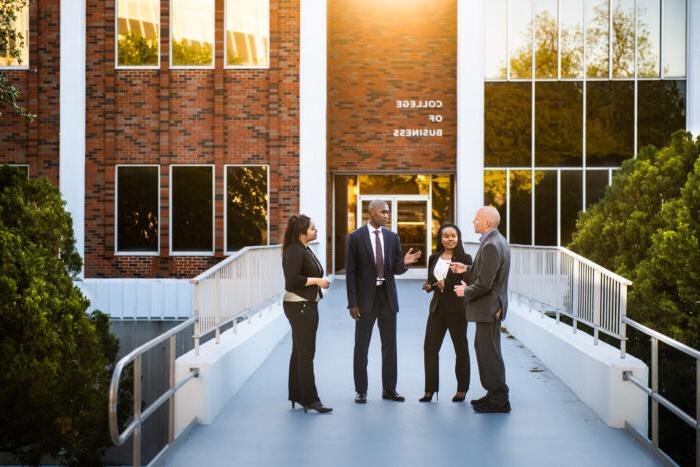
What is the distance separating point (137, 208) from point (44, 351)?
11.1 metres

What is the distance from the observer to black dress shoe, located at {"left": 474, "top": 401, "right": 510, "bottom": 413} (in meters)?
7.82

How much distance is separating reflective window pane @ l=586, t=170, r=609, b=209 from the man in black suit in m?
14.9

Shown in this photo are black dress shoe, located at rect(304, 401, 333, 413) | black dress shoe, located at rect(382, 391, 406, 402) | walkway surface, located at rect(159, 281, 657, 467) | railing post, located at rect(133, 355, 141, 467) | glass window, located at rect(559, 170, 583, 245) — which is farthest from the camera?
glass window, located at rect(559, 170, 583, 245)

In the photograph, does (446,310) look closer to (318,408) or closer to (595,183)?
(318,408)

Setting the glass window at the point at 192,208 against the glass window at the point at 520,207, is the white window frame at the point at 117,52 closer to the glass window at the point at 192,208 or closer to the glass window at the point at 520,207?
the glass window at the point at 192,208

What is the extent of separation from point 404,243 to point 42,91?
432 inches

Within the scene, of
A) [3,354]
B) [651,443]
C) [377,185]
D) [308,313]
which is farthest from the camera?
[377,185]

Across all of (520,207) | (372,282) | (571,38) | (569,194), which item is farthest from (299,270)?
(571,38)

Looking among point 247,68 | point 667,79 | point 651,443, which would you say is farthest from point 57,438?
point 667,79

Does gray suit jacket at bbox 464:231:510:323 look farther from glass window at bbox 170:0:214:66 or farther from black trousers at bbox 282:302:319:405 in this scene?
glass window at bbox 170:0:214:66

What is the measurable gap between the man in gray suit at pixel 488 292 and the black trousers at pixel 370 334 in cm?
84

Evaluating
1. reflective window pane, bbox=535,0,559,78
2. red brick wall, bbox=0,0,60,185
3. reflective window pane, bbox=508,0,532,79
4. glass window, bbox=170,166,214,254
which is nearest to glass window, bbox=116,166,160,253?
glass window, bbox=170,166,214,254

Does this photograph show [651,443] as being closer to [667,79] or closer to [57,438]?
[57,438]

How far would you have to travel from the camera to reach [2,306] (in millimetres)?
11133
